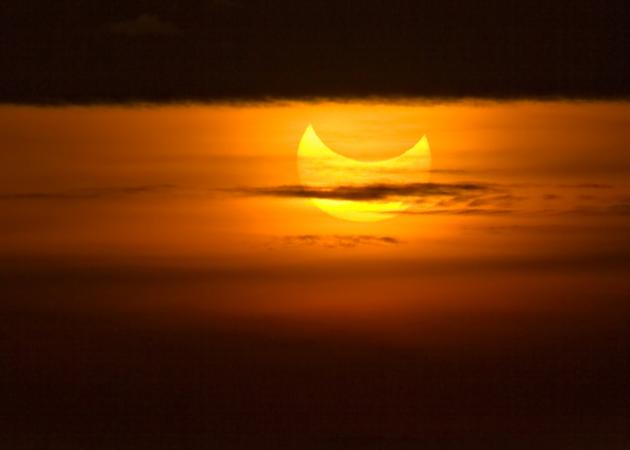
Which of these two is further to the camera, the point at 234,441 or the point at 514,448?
the point at 234,441

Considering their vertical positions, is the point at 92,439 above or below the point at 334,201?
below

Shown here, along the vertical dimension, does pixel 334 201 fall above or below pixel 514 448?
above

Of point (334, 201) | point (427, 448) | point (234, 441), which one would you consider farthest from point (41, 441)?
point (334, 201)

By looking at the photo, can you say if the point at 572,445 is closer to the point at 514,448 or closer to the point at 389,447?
the point at 514,448

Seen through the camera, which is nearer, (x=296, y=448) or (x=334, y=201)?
(x=296, y=448)

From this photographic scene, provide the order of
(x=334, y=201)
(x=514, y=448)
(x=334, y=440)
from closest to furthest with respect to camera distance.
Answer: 1. (x=514, y=448)
2. (x=334, y=440)
3. (x=334, y=201)

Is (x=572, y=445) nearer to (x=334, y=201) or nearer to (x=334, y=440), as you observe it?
(x=334, y=440)

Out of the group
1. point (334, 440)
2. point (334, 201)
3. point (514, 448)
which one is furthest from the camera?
point (334, 201)

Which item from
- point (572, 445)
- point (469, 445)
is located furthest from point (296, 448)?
point (572, 445)
